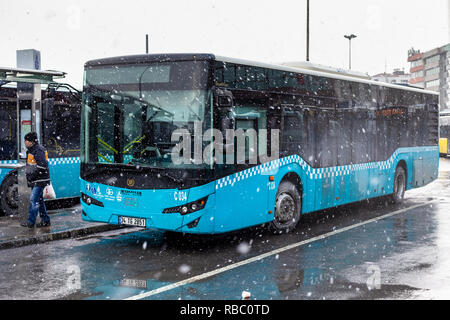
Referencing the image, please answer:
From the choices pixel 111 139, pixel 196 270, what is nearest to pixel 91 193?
pixel 111 139

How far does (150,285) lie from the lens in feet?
24.9

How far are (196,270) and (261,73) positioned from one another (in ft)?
12.9

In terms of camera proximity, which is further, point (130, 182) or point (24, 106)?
point (24, 106)

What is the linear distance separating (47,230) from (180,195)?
3242 millimetres

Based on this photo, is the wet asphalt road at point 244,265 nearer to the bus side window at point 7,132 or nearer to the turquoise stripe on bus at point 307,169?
the turquoise stripe on bus at point 307,169

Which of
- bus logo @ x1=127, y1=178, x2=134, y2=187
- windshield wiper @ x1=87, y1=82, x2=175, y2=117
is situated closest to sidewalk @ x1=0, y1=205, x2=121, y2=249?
bus logo @ x1=127, y1=178, x2=134, y2=187

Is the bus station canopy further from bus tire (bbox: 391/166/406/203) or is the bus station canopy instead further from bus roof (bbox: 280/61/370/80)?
bus tire (bbox: 391/166/406/203)

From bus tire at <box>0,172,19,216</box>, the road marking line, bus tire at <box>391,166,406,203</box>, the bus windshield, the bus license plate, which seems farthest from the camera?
bus tire at <box>391,166,406,203</box>

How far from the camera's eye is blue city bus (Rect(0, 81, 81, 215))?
13445mm

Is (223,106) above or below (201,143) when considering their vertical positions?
above

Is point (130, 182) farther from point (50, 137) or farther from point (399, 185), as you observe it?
point (399, 185)

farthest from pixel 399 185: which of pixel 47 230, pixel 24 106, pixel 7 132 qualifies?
pixel 7 132

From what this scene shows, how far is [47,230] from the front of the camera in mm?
11344
